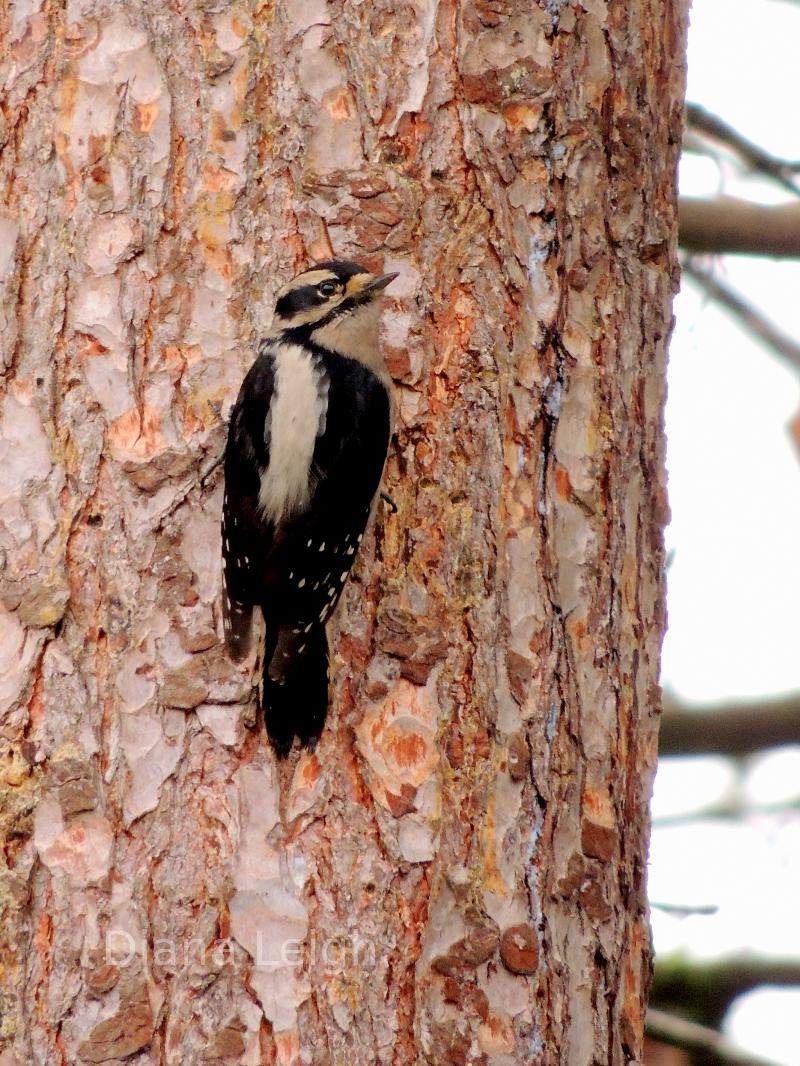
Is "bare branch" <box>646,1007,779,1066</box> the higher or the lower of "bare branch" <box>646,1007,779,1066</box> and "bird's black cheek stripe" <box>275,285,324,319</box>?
the lower

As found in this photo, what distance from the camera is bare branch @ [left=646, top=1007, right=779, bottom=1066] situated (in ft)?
12.1

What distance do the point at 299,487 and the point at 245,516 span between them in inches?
6.9

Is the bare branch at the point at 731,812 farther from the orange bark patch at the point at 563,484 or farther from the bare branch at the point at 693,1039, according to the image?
the orange bark patch at the point at 563,484

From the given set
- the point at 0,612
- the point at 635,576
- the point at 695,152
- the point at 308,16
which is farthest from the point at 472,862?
the point at 695,152

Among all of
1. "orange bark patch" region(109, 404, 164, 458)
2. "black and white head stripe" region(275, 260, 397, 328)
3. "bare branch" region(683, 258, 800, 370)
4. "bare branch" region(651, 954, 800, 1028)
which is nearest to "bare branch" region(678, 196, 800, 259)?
"bare branch" region(683, 258, 800, 370)

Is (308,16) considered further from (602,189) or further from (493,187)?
(602,189)

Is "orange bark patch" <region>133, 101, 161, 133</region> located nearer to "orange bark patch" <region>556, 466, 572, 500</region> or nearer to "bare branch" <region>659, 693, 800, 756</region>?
"orange bark patch" <region>556, 466, 572, 500</region>

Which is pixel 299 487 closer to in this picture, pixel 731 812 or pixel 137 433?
pixel 137 433

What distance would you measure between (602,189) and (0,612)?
56.3 inches

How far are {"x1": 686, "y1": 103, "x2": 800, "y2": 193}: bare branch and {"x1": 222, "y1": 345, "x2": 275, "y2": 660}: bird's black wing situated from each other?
2046 millimetres

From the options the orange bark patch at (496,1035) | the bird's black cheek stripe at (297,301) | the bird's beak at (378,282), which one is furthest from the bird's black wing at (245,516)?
the orange bark patch at (496,1035)

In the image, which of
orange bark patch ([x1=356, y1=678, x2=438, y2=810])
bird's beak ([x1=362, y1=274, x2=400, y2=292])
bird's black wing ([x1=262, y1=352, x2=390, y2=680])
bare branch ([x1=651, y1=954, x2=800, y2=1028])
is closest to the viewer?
orange bark patch ([x1=356, y1=678, x2=438, y2=810])

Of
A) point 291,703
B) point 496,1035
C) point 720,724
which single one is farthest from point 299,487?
point 720,724

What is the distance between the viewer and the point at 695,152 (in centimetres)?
482
